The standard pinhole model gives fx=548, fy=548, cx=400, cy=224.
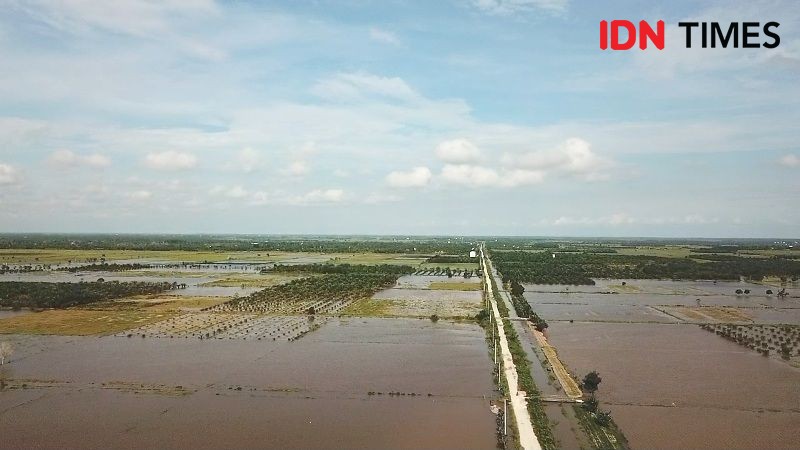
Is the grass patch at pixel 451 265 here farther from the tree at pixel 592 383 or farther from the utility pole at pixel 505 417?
the utility pole at pixel 505 417

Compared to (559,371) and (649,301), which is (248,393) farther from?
(649,301)

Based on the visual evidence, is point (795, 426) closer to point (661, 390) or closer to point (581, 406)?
point (661, 390)

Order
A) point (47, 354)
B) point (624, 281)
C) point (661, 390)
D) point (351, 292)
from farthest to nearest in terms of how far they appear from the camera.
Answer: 1. point (624, 281)
2. point (351, 292)
3. point (47, 354)
4. point (661, 390)

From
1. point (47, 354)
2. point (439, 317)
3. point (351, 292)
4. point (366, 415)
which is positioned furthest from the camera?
point (351, 292)

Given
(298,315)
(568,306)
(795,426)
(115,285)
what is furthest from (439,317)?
(115,285)

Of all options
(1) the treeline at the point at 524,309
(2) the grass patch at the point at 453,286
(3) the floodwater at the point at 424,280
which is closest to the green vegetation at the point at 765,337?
(1) the treeline at the point at 524,309

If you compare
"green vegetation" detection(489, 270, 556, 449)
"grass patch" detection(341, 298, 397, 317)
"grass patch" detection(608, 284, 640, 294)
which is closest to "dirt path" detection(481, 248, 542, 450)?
"green vegetation" detection(489, 270, 556, 449)

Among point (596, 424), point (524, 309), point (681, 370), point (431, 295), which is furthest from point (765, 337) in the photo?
point (431, 295)

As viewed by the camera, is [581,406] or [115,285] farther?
[115,285]
